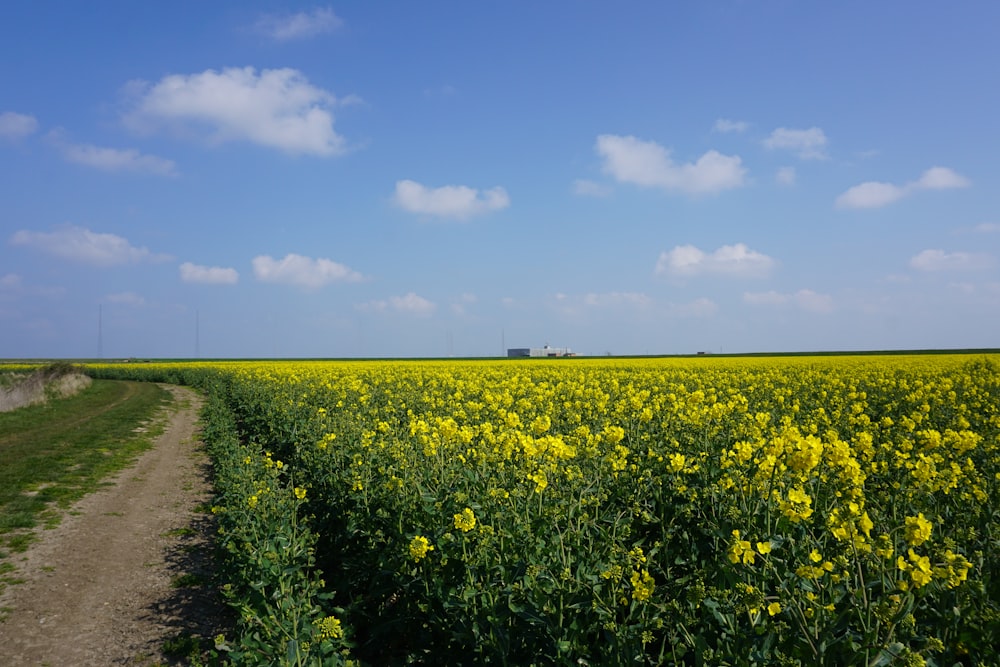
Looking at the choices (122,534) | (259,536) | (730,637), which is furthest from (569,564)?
(122,534)

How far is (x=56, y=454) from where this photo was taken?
606 inches

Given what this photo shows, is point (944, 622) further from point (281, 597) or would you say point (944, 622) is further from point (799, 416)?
point (799, 416)

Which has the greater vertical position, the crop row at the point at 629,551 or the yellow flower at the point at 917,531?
the yellow flower at the point at 917,531

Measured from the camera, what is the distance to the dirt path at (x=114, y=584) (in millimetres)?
5902

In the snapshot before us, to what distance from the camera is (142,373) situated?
57.5 meters

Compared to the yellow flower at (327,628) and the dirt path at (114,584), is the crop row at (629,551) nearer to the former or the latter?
the yellow flower at (327,628)

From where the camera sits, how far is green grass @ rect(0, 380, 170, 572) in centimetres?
1015

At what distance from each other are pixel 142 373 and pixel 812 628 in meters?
65.4

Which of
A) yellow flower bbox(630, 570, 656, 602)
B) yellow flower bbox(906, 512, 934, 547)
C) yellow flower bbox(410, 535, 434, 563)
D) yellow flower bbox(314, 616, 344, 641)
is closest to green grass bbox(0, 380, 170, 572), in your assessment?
yellow flower bbox(314, 616, 344, 641)

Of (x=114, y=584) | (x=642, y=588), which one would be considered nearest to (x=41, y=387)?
(x=114, y=584)

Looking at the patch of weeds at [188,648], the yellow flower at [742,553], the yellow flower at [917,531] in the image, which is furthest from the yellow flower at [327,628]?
the yellow flower at [917,531]

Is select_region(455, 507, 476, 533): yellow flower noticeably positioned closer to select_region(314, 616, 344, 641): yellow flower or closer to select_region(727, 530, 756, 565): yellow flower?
select_region(314, 616, 344, 641): yellow flower

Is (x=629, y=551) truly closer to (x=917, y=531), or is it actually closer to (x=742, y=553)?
(x=742, y=553)

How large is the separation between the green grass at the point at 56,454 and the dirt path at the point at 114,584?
0.54m
